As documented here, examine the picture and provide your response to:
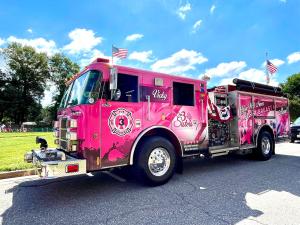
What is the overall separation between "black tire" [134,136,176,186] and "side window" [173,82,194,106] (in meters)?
1.12

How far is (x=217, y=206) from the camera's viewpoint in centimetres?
410

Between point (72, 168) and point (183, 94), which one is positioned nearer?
point (72, 168)

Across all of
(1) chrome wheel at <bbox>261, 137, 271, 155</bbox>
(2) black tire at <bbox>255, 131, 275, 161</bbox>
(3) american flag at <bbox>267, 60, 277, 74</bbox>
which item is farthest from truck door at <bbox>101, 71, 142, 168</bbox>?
(3) american flag at <bbox>267, 60, 277, 74</bbox>

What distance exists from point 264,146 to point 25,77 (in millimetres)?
57386

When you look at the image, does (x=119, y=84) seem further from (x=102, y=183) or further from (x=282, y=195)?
(x=282, y=195)

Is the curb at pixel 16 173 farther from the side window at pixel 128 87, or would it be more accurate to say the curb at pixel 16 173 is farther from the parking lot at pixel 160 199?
the side window at pixel 128 87

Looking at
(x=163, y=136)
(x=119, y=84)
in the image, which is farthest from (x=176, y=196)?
(x=119, y=84)

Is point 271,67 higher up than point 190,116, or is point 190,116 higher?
point 271,67

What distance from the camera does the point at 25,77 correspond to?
54.8 metres

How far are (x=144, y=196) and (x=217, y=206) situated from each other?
4.55ft

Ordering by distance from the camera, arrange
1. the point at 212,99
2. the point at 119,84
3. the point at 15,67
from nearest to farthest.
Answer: the point at 119,84 < the point at 212,99 < the point at 15,67

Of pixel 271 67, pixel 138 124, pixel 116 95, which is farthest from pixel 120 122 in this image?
pixel 271 67

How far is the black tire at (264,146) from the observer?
8.16 metres

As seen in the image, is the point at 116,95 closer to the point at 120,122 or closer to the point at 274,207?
the point at 120,122
